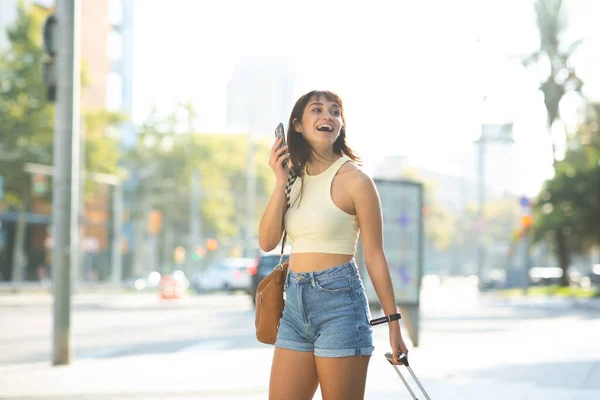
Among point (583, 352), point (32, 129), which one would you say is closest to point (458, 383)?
point (583, 352)

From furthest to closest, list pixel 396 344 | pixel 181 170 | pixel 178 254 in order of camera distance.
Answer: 1. pixel 178 254
2. pixel 181 170
3. pixel 396 344

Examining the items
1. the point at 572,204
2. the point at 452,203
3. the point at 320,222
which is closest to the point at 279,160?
the point at 320,222

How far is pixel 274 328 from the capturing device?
4844 millimetres

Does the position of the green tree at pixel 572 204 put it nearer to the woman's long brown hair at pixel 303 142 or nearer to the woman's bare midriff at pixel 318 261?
the woman's long brown hair at pixel 303 142

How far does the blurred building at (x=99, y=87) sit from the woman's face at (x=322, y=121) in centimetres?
4916

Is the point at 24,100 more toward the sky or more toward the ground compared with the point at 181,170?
more toward the sky

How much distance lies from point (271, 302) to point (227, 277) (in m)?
43.1

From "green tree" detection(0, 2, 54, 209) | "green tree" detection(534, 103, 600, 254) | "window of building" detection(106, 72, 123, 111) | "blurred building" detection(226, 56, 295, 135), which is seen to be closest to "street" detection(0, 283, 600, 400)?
"green tree" detection(534, 103, 600, 254)

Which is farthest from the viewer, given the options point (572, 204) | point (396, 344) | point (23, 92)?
point (23, 92)

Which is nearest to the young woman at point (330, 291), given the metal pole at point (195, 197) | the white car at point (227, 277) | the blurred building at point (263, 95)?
the white car at point (227, 277)

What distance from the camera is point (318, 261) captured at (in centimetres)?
461

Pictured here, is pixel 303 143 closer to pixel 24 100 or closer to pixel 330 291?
pixel 330 291

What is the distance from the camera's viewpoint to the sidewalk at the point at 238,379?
959 centimetres

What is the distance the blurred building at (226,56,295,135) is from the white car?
51311 mm
